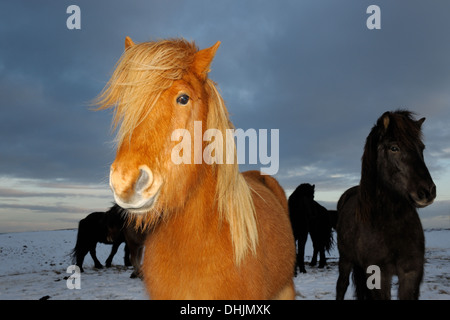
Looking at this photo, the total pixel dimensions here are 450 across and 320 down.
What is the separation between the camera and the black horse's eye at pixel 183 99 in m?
2.32

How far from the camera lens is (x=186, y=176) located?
2229mm

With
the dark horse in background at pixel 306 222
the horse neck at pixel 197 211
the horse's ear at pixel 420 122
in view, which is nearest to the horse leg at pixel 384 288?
the horse's ear at pixel 420 122

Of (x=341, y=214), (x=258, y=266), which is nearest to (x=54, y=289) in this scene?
(x=341, y=214)

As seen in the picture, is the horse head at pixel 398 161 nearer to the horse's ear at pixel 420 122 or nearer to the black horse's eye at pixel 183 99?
the horse's ear at pixel 420 122

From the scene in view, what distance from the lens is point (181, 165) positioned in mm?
2195

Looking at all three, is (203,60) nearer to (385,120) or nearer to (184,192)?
(184,192)

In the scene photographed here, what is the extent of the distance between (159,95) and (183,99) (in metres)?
0.18

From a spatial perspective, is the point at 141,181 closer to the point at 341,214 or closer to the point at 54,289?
the point at 341,214

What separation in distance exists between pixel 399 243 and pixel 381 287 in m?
0.68

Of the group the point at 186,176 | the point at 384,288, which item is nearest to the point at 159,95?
→ the point at 186,176

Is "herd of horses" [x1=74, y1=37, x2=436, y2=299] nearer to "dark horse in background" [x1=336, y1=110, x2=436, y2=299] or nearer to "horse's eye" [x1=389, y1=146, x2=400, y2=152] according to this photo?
"dark horse in background" [x1=336, y1=110, x2=436, y2=299]

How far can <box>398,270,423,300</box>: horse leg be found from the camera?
14.1ft

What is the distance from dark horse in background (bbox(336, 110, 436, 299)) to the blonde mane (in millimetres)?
2885

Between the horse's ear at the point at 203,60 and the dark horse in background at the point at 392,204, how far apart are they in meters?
3.34
